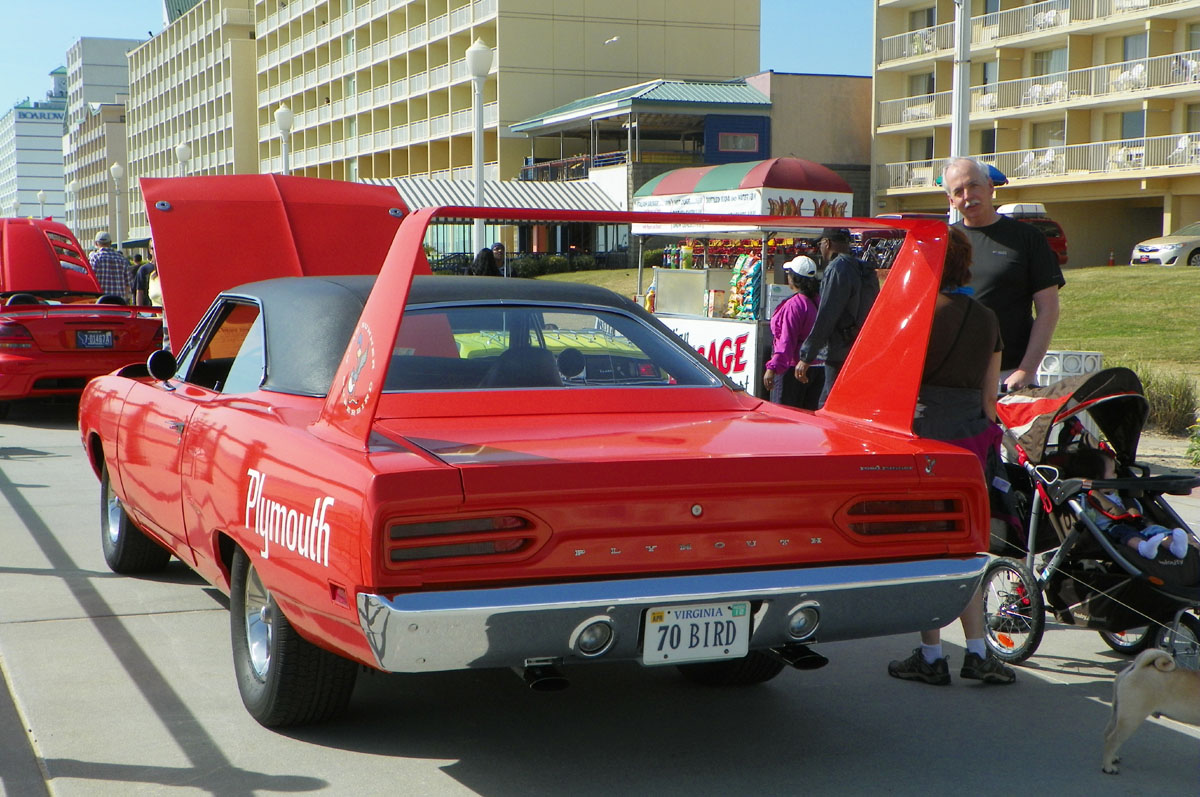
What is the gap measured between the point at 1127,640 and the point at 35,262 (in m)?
12.7

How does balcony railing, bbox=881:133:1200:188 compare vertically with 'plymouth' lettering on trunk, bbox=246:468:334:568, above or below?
above

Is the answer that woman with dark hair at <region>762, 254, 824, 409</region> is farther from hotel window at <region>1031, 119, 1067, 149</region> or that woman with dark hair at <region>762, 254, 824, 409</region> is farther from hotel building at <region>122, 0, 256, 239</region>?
hotel building at <region>122, 0, 256, 239</region>

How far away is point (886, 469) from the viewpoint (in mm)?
3801

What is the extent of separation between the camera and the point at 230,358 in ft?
19.5

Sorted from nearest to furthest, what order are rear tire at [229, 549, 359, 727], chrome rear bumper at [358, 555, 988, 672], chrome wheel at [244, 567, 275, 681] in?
1. chrome rear bumper at [358, 555, 988, 672]
2. rear tire at [229, 549, 359, 727]
3. chrome wheel at [244, 567, 275, 681]

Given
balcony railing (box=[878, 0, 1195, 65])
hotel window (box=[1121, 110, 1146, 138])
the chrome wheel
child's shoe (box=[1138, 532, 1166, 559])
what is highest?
balcony railing (box=[878, 0, 1195, 65])

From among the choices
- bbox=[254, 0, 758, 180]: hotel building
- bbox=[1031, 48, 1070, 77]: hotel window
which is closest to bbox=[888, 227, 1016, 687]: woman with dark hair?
bbox=[1031, 48, 1070, 77]: hotel window

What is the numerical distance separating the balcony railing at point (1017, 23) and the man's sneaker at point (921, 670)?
39.4 metres

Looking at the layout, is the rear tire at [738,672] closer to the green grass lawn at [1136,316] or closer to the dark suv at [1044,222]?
the green grass lawn at [1136,316]

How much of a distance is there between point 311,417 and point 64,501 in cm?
512

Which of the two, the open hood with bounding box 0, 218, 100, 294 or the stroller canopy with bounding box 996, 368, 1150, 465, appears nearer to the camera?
the stroller canopy with bounding box 996, 368, 1150, 465

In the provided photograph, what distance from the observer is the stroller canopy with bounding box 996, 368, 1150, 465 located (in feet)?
16.7

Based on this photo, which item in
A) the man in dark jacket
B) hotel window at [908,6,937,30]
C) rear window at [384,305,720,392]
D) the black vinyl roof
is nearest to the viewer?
rear window at [384,305,720,392]

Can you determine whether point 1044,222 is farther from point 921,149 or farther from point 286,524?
point 286,524
